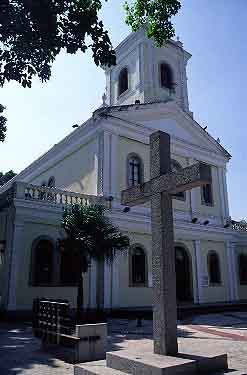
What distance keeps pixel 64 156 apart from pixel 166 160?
616 inches

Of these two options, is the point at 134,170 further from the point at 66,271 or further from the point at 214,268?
the point at 214,268

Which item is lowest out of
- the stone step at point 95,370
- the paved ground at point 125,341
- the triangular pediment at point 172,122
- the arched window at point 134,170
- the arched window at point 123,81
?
the paved ground at point 125,341

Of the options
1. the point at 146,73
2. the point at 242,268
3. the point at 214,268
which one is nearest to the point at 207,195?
the point at 214,268

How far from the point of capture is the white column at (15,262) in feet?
43.6

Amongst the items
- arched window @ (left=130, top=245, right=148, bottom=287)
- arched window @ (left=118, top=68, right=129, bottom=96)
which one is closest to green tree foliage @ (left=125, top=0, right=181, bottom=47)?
arched window @ (left=130, top=245, right=148, bottom=287)

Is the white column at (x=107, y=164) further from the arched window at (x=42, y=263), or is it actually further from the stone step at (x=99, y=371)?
the stone step at (x=99, y=371)

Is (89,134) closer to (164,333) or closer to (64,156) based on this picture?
(64,156)

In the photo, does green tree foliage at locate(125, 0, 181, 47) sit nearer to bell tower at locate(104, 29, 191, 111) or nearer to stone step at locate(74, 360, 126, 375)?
stone step at locate(74, 360, 126, 375)

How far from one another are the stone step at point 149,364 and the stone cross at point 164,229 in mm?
342

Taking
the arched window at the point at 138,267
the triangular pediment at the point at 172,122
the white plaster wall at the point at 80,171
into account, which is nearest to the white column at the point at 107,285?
the arched window at the point at 138,267

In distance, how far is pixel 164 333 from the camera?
506cm

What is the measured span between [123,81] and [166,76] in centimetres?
291

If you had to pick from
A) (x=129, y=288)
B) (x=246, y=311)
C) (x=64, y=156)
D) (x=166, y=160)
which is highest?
(x=64, y=156)

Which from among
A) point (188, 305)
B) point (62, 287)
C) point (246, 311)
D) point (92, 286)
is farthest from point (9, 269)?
point (246, 311)
